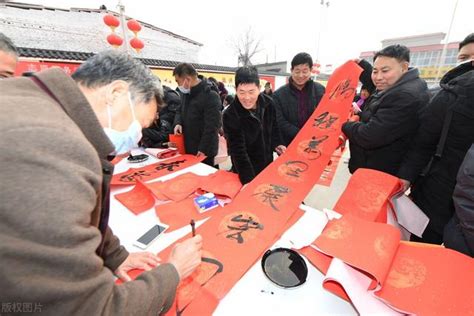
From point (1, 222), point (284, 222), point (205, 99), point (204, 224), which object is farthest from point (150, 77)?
point (205, 99)

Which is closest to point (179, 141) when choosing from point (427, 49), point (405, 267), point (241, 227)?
point (241, 227)

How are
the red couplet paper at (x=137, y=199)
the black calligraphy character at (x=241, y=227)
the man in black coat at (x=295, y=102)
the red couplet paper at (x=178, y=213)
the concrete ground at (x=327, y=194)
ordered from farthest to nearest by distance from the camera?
the concrete ground at (x=327, y=194) → the man in black coat at (x=295, y=102) → the red couplet paper at (x=137, y=199) → the red couplet paper at (x=178, y=213) → the black calligraphy character at (x=241, y=227)

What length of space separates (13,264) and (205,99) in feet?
6.33

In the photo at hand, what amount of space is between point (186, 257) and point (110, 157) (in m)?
0.38

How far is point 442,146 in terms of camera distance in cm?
116

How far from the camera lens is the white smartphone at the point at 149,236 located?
2.93ft

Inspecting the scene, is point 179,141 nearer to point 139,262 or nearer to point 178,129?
point 178,129

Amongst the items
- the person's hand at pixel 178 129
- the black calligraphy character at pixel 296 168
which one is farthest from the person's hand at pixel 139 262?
the person's hand at pixel 178 129

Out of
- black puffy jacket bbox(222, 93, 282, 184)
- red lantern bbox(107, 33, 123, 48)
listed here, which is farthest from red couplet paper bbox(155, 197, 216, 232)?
red lantern bbox(107, 33, 123, 48)

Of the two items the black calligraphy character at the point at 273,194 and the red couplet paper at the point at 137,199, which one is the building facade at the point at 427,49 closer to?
the black calligraphy character at the point at 273,194

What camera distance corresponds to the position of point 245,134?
1628mm

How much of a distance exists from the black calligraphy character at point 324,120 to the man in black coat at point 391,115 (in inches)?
5.5

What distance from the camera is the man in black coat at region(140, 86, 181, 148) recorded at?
237 centimetres

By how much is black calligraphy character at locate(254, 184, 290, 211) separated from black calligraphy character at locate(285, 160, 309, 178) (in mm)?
127
